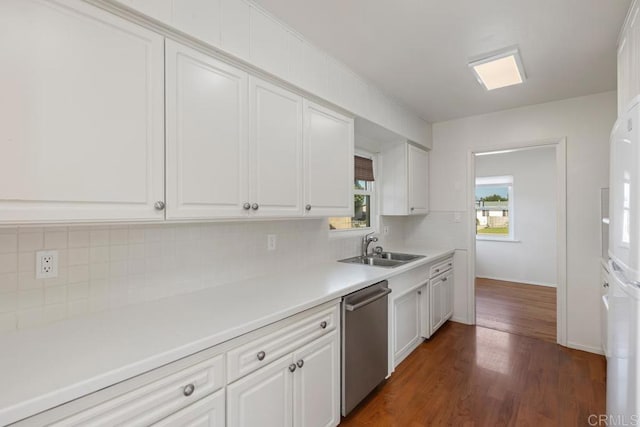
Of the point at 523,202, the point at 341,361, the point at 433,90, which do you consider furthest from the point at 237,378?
the point at 523,202

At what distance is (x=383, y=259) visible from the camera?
→ 2.96 metres

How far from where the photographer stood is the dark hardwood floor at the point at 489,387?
195 centimetres

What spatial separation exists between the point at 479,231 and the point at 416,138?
3.59m

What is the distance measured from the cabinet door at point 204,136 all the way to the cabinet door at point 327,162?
1.71 feet

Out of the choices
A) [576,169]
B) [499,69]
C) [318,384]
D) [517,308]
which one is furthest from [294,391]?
[517,308]

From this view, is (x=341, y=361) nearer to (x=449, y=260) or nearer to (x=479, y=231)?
(x=449, y=260)

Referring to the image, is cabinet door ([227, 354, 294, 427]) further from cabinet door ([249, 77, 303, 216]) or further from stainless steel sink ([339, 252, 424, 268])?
stainless steel sink ([339, 252, 424, 268])

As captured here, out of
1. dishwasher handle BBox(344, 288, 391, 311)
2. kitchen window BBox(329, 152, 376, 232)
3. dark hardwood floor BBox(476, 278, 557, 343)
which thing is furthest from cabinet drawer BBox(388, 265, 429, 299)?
dark hardwood floor BBox(476, 278, 557, 343)

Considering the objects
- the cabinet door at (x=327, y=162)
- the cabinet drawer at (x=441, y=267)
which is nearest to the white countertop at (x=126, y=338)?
the cabinet door at (x=327, y=162)

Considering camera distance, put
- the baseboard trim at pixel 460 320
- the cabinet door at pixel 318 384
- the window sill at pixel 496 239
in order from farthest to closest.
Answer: the window sill at pixel 496 239, the baseboard trim at pixel 460 320, the cabinet door at pixel 318 384

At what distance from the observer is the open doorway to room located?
5.10 metres

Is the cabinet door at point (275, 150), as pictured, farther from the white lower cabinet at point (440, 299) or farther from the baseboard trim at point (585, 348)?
the baseboard trim at point (585, 348)

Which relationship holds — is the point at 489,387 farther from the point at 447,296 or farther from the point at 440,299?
the point at 447,296

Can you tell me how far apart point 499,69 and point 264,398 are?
2.74 metres
